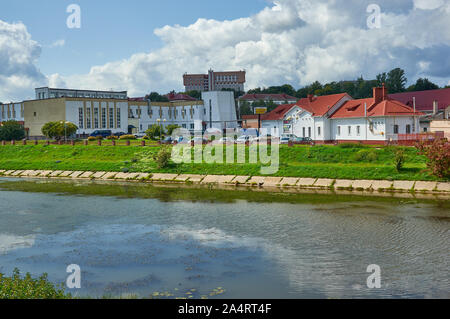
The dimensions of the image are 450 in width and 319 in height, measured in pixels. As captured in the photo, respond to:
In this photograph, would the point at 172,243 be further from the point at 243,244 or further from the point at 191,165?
the point at 191,165

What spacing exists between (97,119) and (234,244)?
66.8m

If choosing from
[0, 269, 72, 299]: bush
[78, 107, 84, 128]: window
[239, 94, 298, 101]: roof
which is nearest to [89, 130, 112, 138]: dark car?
[78, 107, 84, 128]: window

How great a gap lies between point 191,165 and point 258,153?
5.50 m

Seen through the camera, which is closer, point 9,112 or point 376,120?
point 376,120

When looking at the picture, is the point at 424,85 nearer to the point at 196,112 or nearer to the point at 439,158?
the point at 196,112

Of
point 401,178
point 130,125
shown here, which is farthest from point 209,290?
point 130,125

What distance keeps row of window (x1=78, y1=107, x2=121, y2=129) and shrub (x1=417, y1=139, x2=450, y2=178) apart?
59071 mm

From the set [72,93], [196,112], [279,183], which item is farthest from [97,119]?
[279,183]

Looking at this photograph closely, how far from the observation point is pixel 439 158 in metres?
28.4

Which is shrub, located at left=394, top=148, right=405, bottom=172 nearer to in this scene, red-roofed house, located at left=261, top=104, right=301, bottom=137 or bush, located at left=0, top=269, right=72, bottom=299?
red-roofed house, located at left=261, top=104, right=301, bottom=137

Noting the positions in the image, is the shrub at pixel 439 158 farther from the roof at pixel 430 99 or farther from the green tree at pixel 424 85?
the green tree at pixel 424 85

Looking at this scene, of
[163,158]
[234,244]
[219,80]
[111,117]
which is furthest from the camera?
[219,80]

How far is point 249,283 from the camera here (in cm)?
1271

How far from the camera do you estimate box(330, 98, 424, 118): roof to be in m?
44.0
